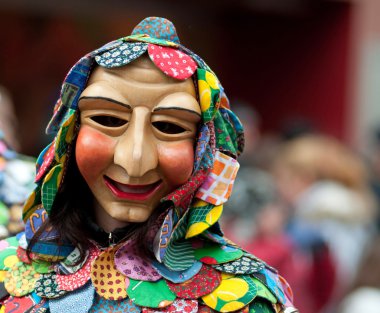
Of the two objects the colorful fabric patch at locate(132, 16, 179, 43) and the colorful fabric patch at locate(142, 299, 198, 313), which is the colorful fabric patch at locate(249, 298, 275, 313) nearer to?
the colorful fabric patch at locate(142, 299, 198, 313)

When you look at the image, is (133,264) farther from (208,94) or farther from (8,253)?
(208,94)

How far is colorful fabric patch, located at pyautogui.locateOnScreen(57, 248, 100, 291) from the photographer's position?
2.62 meters

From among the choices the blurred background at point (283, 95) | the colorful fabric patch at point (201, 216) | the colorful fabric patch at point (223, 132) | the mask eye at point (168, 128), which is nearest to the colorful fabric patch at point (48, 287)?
the colorful fabric patch at point (201, 216)

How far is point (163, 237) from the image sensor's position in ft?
8.60

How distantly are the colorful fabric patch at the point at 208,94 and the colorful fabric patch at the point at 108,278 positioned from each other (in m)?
0.48

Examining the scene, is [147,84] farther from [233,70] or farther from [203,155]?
[233,70]

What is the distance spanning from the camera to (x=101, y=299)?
262 centimetres

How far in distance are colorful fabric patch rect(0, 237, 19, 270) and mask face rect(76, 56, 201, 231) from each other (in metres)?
0.35

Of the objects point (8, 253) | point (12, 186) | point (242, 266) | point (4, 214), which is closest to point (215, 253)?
point (242, 266)

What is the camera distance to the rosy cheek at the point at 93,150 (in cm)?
260

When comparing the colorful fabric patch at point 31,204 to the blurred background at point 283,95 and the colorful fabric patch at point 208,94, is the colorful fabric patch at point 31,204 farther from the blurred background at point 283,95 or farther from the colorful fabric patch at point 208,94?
the blurred background at point 283,95

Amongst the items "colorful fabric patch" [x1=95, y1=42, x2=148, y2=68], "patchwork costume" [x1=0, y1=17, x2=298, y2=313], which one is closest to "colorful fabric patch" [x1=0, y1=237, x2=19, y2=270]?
"patchwork costume" [x1=0, y1=17, x2=298, y2=313]

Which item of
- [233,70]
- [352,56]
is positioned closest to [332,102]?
[352,56]

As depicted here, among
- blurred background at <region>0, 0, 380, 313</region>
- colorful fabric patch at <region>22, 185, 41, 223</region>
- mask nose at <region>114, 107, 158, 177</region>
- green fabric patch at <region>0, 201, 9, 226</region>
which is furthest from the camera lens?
blurred background at <region>0, 0, 380, 313</region>
